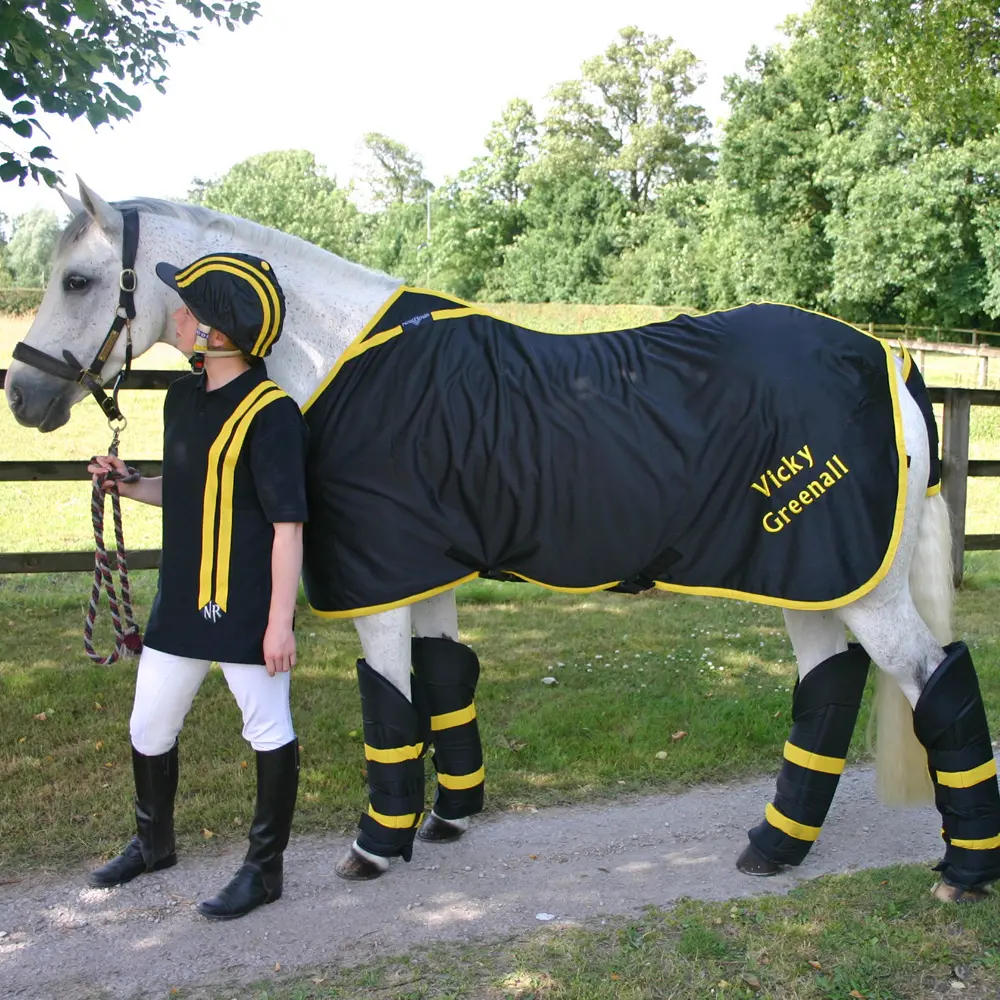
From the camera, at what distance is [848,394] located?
3.06m

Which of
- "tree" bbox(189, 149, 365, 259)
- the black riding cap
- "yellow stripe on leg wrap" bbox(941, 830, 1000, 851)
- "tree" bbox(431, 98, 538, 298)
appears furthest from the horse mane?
"tree" bbox(431, 98, 538, 298)

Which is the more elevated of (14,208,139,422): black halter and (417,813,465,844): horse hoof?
(14,208,139,422): black halter

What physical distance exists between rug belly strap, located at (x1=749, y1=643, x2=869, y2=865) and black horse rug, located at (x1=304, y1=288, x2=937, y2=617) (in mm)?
393

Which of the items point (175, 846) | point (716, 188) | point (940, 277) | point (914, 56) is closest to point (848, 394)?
point (175, 846)

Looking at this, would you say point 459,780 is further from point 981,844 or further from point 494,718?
point 981,844

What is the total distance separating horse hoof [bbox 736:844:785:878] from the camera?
11.0 feet

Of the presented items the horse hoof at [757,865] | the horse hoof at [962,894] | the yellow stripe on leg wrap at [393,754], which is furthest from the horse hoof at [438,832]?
the horse hoof at [962,894]

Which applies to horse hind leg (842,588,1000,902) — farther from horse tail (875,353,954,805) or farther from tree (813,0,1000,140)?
tree (813,0,1000,140)

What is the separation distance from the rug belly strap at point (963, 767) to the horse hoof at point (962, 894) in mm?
19

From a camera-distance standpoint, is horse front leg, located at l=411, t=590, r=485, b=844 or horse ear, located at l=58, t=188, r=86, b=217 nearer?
horse ear, located at l=58, t=188, r=86, b=217

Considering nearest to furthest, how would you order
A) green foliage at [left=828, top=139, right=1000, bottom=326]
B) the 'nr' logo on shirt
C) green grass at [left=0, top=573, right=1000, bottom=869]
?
Answer: the 'nr' logo on shirt < green grass at [left=0, top=573, right=1000, bottom=869] < green foliage at [left=828, top=139, right=1000, bottom=326]

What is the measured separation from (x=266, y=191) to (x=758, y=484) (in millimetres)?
48442

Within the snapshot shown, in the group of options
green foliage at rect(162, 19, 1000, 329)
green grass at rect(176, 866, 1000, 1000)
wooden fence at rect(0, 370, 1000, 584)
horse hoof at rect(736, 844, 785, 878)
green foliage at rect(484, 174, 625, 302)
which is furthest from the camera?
green foliage at rect(484, 174, 625, 302)

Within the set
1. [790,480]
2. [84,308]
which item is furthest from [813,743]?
[84,308]
